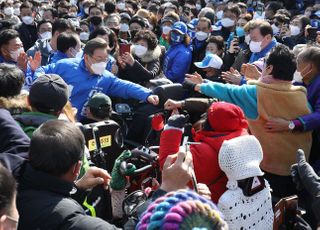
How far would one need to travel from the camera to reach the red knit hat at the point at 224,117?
2.70 meters

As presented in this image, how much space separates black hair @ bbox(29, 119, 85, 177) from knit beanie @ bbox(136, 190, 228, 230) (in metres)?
0.66

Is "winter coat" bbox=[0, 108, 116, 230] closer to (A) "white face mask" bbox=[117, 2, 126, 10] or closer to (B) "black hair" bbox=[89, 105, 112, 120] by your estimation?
(B) "black hair" bbox=[89, 105, 112, 120]

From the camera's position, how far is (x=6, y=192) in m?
1.58

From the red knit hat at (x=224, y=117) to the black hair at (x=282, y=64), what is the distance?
0.90 m

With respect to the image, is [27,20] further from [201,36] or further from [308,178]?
[308,178]

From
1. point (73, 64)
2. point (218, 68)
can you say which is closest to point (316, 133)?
point (218, 68)

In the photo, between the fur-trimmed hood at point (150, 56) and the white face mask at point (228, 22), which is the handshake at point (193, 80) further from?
the white face mask at point (228, 22)

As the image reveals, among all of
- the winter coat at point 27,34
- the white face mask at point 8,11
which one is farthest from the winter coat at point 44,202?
the white face mask at point 8,11

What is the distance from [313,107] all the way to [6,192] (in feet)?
9.15

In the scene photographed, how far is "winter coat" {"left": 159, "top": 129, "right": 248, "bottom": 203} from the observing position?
8.64 feet

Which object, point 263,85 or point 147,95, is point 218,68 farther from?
point 263,85

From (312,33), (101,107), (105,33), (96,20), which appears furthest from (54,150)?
(96,20)

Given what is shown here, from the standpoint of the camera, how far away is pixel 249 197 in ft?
8.22

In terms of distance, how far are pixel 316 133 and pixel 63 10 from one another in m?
8.04
